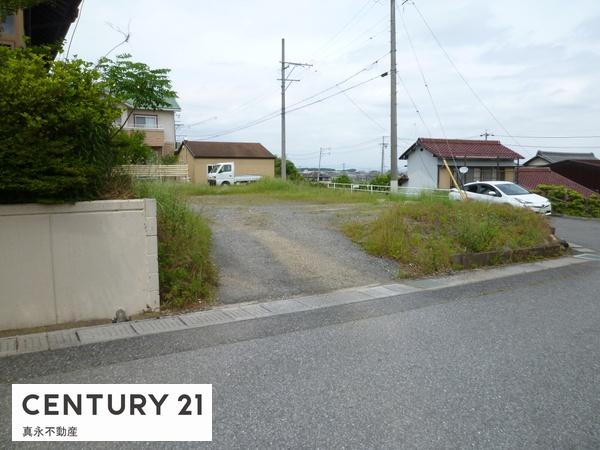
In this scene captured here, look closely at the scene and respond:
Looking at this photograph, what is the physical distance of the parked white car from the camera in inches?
582

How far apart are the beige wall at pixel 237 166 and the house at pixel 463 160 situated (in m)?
13.5

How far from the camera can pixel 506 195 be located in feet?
50.1

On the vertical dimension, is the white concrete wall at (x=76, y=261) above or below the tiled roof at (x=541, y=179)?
below

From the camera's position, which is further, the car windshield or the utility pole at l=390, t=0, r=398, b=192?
the utility pole at l=390, t=0, r=398, b=192

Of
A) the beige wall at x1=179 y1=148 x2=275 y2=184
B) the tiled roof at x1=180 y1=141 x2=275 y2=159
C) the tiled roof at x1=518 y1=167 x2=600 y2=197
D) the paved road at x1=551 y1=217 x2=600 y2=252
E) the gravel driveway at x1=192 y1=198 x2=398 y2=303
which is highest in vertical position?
the tiled roof at x1=180 y1=141 x2=275 y2=159

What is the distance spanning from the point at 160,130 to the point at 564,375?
2905 cm

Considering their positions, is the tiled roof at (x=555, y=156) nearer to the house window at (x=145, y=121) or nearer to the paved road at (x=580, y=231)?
the paved road at (x=580, y=231)

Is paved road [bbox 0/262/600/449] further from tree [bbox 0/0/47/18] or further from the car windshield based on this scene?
the car windshield

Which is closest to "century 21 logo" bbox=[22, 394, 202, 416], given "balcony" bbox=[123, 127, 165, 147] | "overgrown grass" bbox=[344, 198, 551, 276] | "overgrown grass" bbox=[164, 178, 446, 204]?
"overgrown grass" bbox=[344, 198, 551, 276]

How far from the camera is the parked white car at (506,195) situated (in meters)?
14.8

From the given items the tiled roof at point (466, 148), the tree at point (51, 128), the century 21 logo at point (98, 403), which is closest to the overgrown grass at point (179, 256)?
the tree at point (51, 128)

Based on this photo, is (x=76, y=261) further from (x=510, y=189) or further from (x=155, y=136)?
(x=155, y=136)

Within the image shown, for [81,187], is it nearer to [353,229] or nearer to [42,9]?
[353,229]

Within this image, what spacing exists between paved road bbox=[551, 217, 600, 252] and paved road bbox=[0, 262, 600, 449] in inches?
288
